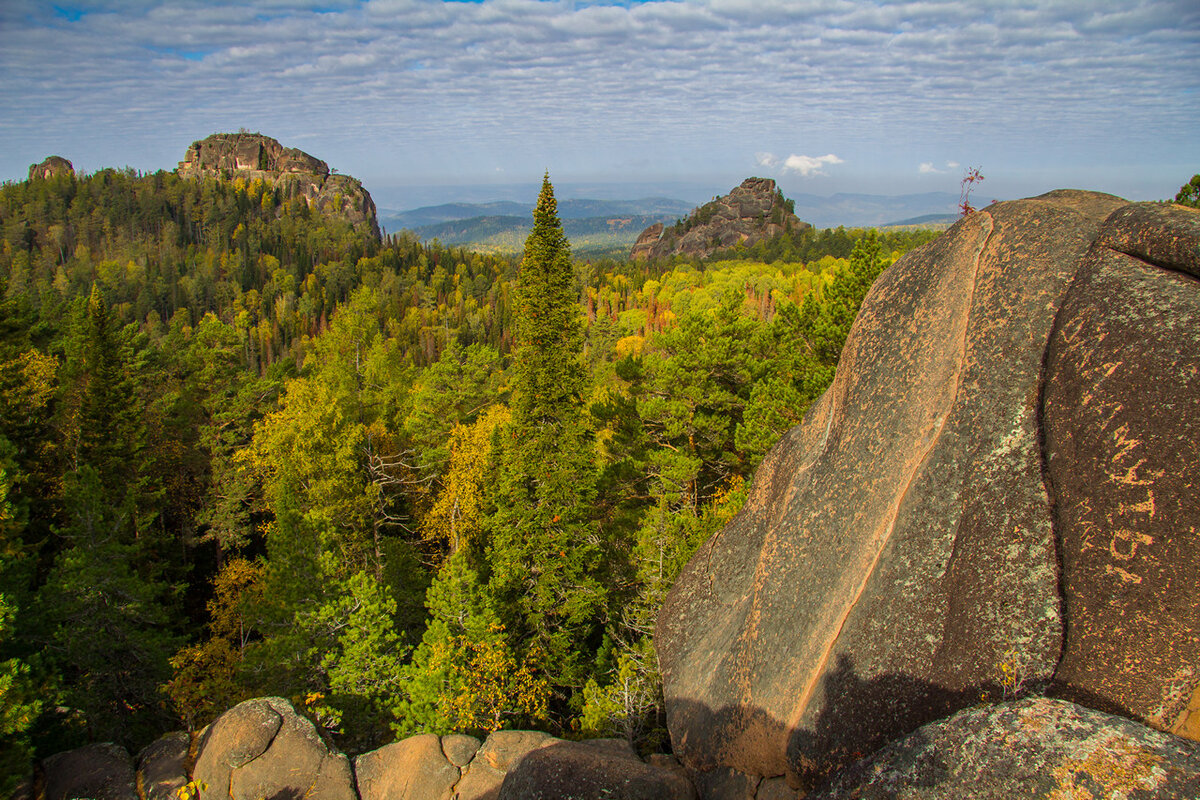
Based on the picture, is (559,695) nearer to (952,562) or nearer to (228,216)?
(952,562)

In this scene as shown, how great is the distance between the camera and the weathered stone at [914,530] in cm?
652

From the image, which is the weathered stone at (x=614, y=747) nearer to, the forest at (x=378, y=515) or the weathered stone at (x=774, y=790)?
the forest at (x=378, y=515)

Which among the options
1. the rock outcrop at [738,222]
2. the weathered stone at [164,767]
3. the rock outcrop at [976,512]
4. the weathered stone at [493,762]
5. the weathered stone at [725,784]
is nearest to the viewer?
the rock outcrop at [976,512]

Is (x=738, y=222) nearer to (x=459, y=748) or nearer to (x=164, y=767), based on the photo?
(x=459, y=748)

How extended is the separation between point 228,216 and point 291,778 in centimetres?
20436

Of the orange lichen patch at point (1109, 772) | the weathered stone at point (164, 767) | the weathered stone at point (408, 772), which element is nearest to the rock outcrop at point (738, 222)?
the weathered stone at point (408, 772)

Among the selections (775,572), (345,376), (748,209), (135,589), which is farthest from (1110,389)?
(748,209)

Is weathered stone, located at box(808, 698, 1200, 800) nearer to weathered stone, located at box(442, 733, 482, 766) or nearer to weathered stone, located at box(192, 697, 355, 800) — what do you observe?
weathered stone, located at box(442, 733, 482, 766)

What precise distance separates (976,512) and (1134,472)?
4.91ft

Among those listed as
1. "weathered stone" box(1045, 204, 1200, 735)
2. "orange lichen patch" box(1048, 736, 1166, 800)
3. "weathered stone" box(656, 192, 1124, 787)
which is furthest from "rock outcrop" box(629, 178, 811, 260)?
"orange lichen patch" box(1048, 736, 1166, 800)

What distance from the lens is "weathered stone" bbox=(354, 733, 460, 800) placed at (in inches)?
488

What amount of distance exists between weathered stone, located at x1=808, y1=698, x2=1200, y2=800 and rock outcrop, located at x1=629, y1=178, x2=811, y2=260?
165391 mm

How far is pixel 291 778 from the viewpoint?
504 inches

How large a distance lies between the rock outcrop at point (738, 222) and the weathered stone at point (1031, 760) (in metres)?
165
